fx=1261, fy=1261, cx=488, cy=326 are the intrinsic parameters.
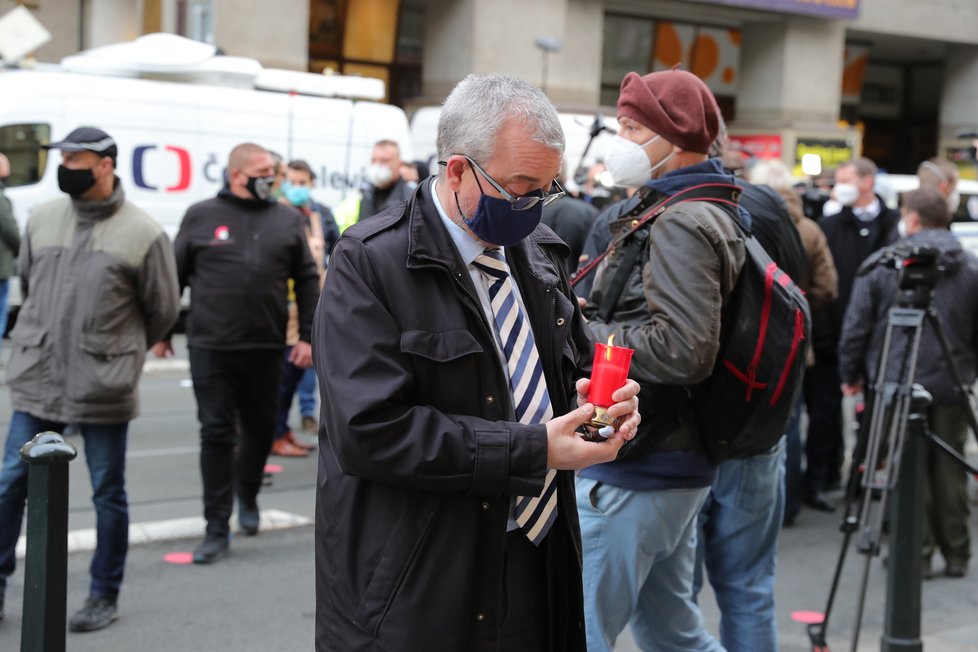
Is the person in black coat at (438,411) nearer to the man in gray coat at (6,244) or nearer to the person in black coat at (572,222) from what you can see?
the person in black coat at (572,222)

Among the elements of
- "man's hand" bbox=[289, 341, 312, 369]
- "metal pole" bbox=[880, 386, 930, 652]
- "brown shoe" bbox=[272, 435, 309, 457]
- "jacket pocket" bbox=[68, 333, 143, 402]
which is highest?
"jacket pocket" bbox=[68, 333, 143, 402]

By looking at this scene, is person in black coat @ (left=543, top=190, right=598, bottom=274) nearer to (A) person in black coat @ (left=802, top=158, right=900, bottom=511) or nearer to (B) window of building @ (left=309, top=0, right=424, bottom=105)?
(A) person in black coat @ (left=802, top=158, right=900, bottom=511)

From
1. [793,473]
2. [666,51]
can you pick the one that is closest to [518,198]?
[793,473]

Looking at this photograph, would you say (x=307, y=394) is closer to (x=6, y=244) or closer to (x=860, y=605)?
(x=6, y=244)

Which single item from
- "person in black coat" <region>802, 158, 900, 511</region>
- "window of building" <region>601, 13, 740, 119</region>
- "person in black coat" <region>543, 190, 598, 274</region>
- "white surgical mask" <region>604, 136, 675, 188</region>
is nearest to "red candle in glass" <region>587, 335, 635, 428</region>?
"white surgical mask" <region>604, 136, 675, 188</region>

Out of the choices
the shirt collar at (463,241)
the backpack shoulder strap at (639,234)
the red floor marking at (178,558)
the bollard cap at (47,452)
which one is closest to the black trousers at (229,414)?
the red floor marking at (178,558)

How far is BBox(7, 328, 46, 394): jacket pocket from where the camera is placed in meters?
5.08

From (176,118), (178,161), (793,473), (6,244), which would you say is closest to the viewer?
(793,473)

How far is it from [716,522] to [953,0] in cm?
2776

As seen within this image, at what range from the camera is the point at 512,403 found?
8.75 ft

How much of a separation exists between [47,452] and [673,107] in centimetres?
202

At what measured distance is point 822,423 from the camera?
784cm

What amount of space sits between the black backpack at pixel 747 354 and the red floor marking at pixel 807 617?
7.26 feet

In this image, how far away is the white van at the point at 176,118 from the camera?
45.2ft
